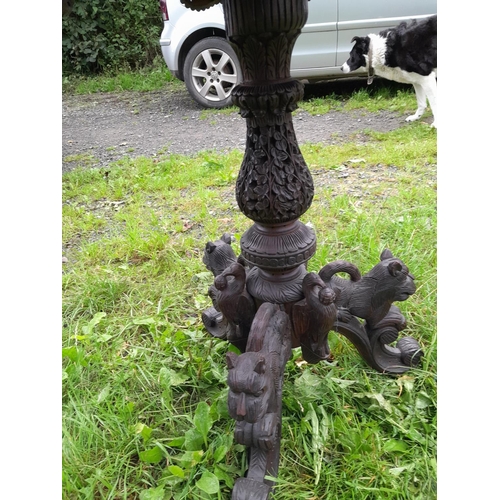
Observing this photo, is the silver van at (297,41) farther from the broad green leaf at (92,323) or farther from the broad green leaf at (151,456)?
the broad green leaf at (151,456)

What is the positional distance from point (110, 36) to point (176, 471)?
7.05 m

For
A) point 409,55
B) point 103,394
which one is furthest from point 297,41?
point 103,394

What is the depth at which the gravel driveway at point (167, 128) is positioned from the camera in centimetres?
365

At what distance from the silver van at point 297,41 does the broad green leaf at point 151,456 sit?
145 inches

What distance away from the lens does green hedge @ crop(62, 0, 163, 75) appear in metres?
6.62

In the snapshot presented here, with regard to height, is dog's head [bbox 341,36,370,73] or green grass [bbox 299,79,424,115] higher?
dog's head [bbox 341,36,370,73]

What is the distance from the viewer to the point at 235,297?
1163 millimetres

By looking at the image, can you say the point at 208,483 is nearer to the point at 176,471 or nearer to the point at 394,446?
the point at 176,471

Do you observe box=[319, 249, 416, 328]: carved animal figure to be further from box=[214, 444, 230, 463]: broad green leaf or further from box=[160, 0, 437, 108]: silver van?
box=[160, 0, 437, 108]: silver van

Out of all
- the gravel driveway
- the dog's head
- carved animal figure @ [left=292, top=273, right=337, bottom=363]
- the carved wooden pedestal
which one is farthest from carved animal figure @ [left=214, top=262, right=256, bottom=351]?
the dog's head

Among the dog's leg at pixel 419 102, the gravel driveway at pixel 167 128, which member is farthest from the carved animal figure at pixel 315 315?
the dog's leg at pixel 419 102

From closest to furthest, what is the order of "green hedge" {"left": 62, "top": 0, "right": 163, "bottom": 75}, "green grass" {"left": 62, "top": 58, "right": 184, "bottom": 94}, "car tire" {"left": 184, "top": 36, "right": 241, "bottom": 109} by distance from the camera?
"car tire" {"left": 184, "top": 36, "right": 241, "bottom": 109} < "green grass" {"left": 62, "top": 58, "right": 184, "bottom": 94} < "green hedge" {"left": 62, "top": 0, "right": 163, "bottom": 75}

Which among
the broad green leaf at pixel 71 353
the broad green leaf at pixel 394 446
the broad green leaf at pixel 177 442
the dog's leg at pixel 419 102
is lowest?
the broad green leaf at pixel 394 446

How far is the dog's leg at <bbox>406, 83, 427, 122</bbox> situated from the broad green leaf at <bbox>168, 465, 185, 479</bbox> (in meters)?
3.37
